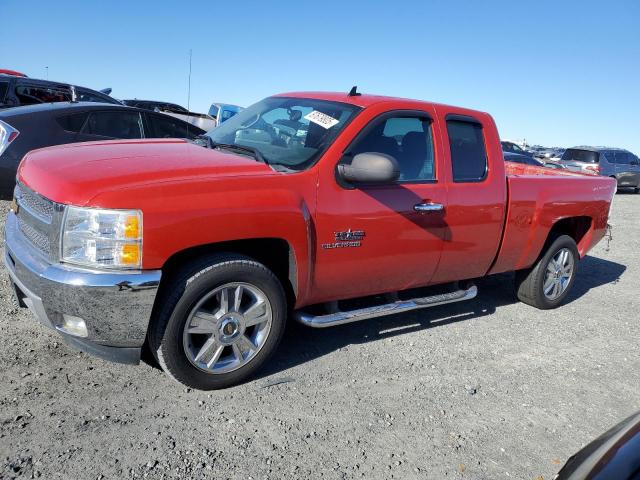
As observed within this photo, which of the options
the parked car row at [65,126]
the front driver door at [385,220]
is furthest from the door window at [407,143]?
the parked car row at [65,126]

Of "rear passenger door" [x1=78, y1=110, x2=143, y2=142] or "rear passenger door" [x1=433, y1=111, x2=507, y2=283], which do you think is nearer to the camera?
"rear passenger door" [x1=433, y1=111, x2=507, y2=283]

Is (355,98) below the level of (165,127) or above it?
above

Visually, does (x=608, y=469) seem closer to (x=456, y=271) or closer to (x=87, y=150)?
(x=456, y=271)

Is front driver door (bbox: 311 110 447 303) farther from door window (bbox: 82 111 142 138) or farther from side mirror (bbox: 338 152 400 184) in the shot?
door window (bbox: 82 111 142 138)

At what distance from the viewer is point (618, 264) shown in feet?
26.8

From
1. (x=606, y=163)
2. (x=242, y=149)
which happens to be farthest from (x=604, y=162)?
(x=242, y=149)

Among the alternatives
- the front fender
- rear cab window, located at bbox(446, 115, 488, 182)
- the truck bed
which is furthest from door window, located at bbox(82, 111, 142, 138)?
the truck bed

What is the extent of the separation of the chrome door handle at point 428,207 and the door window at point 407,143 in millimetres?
202

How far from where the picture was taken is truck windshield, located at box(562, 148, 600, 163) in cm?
1992

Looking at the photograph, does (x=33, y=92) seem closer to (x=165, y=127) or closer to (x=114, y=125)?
(x=114, y=125)

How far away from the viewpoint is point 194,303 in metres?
3.00

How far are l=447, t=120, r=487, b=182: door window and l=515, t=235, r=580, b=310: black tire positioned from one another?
148 centimetres

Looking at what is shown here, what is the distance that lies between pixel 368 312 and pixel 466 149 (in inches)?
65.1

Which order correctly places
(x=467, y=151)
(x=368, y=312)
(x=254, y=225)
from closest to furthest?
(x=254, y=225) < (x=368, y=312) < (x=467, y=151)
